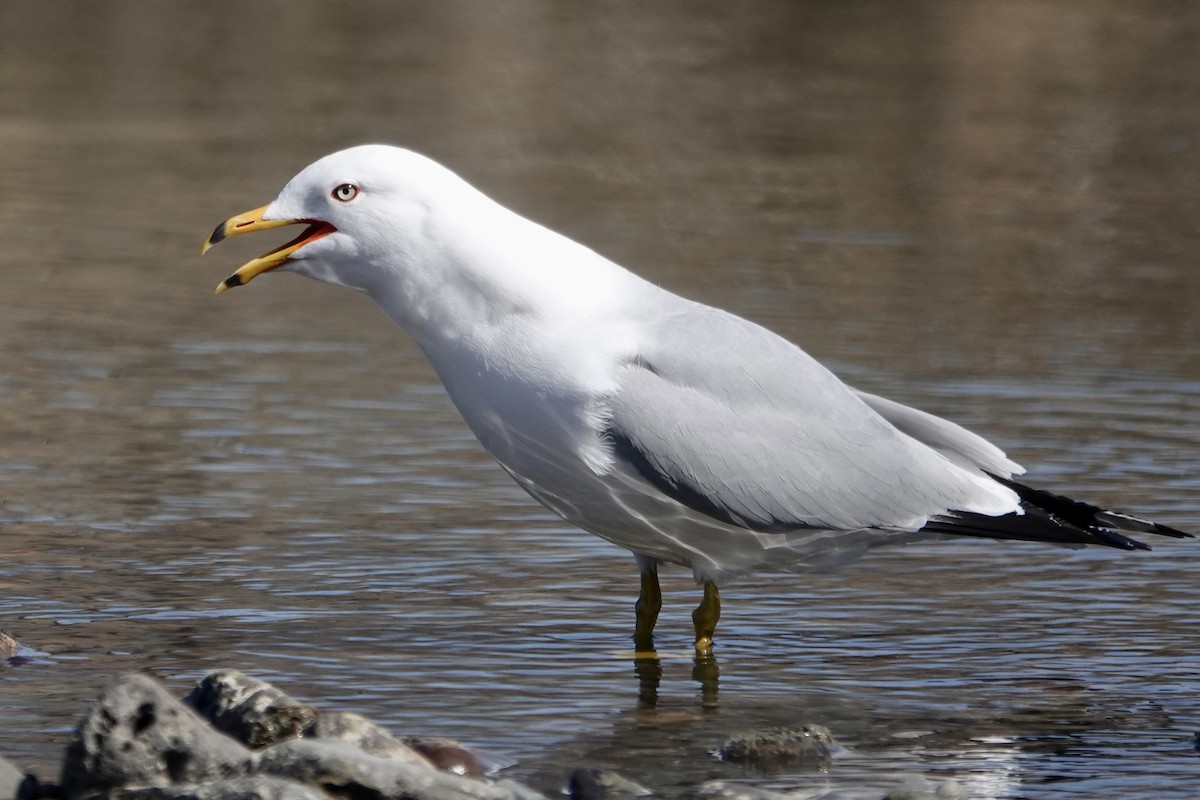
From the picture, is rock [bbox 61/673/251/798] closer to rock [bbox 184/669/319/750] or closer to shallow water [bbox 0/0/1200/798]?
rock [bbox 184/669/319/750]

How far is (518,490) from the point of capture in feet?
29.1

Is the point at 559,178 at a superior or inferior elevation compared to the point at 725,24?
inferior

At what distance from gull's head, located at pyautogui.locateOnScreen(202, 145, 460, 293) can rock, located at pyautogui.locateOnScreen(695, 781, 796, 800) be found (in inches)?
70.2

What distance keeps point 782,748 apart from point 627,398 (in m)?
1.07

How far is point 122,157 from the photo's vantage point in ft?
59.7

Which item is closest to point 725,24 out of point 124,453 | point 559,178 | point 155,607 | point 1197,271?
point 559,178

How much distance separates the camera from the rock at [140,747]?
5.21 metres

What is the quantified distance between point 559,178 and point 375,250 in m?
11.6

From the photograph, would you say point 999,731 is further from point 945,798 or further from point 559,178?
point 559,178

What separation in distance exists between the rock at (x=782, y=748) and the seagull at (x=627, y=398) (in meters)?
0.86

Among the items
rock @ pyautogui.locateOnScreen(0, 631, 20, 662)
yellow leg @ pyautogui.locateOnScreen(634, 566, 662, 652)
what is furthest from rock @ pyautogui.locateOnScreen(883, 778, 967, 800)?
rock @ pyautogui.locateOnScreen(0, 631, 20, 662)

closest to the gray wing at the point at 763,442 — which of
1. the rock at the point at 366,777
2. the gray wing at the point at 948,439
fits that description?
the gray wing at the point at 948,439

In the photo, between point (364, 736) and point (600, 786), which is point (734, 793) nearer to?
point (600, 786)

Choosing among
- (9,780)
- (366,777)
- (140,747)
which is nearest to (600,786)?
(366,777)
